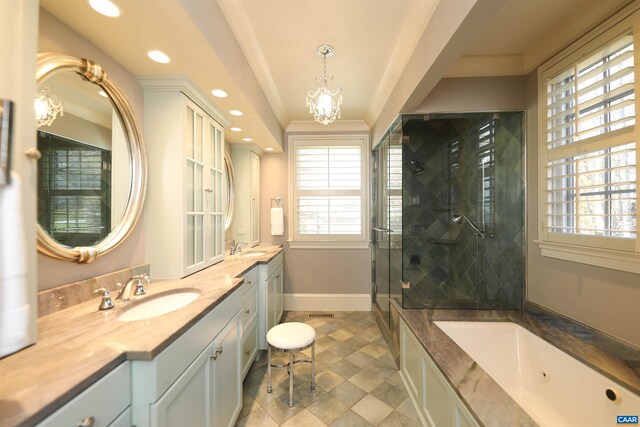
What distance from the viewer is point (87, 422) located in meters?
0.65

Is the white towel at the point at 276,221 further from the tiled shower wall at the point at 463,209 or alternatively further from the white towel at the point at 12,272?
the white towel at the point at 12,272

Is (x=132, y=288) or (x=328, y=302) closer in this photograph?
(x=132, y=288)


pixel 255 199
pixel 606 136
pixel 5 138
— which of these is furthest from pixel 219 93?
pixel 606 136

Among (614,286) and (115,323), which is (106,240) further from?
(614,286)

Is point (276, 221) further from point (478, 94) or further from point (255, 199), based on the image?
point (478, 94)

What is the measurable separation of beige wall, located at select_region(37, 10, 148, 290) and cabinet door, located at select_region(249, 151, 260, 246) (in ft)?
Answer: 5.20

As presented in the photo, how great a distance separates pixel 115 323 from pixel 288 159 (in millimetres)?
2771

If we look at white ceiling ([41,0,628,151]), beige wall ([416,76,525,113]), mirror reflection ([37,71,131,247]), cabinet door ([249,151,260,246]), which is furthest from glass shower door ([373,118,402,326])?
mirror reflection ([37,71,131,247])

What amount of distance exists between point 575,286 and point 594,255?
0.90ft

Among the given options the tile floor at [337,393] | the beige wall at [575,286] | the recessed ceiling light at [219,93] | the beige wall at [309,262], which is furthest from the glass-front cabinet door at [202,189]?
the beige wall at [575,286]

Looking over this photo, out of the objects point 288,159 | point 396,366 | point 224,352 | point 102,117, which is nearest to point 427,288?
point 396,366

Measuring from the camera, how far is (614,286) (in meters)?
1.38

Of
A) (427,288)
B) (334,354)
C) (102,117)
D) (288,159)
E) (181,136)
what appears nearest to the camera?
(102,117)

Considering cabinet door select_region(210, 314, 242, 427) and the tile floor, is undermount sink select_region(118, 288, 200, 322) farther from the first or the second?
the tile floor
